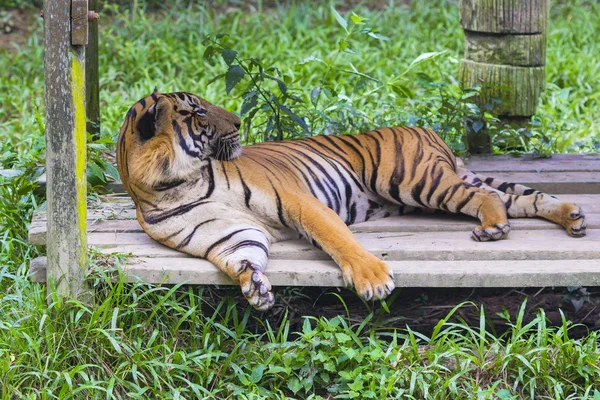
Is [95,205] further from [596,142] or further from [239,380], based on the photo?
[596,142]

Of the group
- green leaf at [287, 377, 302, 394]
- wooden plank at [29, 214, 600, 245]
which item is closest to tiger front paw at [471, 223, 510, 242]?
wooden plank at [29, 214, 600, 245]

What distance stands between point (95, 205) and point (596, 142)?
10.1ft

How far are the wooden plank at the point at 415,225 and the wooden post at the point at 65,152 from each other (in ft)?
1.64

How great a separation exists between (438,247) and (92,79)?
2185 millimetres

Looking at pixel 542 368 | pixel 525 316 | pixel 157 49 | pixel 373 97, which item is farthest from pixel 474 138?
pixel 157 49

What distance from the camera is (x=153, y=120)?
3.59 metres

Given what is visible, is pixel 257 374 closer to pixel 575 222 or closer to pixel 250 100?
pixel 575 222

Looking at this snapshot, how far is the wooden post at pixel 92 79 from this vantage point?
470 cm

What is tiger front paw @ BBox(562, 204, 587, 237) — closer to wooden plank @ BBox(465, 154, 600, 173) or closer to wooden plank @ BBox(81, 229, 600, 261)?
wooden plank @ BBox(81, 229, 600, 261)

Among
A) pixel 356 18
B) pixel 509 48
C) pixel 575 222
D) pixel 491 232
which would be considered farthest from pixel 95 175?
pixel 509 48

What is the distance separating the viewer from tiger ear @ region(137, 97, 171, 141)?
358 cm

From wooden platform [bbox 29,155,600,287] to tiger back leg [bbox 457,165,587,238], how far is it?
0.15ft

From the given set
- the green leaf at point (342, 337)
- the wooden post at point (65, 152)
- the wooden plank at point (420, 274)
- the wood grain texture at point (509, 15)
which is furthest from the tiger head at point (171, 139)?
the wood grain texture at point (509, 15)

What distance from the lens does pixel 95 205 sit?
4352 mm
